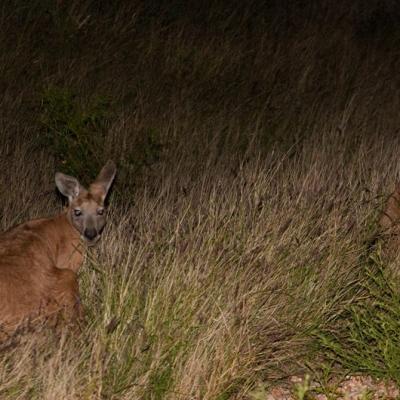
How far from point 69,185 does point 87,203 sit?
182 millimetres

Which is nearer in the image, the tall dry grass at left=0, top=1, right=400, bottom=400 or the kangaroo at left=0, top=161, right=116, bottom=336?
the tall dry grass at left=0, top=1, right=400, bottom=400

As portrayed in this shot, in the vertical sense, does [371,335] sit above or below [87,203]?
above

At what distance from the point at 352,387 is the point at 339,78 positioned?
19.1ft

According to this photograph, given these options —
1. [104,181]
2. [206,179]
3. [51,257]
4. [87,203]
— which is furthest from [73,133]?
[51,257]

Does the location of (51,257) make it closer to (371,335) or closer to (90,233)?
(90,233)

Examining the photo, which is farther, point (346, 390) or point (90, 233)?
point (90, 233)

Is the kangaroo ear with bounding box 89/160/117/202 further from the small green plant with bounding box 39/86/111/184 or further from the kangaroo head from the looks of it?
the small green plant with bounding box 39/86/111/184

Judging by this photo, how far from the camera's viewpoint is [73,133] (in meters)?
7.45

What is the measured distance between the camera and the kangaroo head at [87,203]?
20.0 ft

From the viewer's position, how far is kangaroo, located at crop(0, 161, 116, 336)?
4.89 m

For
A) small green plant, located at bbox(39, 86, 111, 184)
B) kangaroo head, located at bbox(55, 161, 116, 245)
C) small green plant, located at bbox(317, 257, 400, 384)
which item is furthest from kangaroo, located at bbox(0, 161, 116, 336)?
small green plant, located at bbox(317, 257, 400, 384)

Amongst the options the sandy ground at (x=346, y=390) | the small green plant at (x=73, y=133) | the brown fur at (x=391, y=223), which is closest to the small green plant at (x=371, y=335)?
the sandy ground at (x=346, y=390)

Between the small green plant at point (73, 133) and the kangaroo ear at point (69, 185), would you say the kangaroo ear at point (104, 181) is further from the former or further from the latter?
the small green plant at point (73, 133)

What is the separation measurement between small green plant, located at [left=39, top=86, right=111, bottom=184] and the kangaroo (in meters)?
0.94
